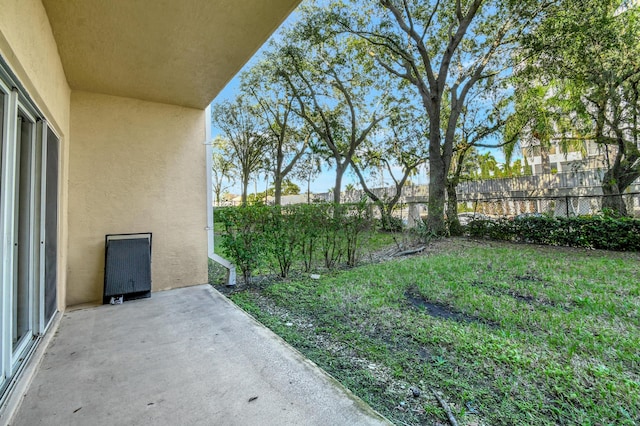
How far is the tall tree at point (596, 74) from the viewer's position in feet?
23.4

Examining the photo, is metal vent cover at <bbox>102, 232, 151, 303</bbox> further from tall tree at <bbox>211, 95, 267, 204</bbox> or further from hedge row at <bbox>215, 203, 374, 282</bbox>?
tall tree at <bbox>211, 95, 267, 204</bbox>

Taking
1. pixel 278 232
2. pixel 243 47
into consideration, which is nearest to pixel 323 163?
pixel 278 232

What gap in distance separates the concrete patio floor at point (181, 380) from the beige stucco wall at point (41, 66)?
4.74 ft

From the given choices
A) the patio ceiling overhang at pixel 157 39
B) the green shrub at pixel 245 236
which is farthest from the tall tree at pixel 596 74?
the patio ceiling overhang at pixel 157 39

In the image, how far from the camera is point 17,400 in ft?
5.51

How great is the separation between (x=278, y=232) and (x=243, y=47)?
8.58 ft

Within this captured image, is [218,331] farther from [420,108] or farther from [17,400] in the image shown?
[420,108]

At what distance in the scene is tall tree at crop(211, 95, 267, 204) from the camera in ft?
52.5

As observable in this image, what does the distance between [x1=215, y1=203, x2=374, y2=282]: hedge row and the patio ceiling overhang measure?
190 cm

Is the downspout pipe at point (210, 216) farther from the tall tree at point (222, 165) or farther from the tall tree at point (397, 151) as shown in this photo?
the tall tree at point (222, 165)

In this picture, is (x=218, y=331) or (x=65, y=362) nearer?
(x=65, y=362)

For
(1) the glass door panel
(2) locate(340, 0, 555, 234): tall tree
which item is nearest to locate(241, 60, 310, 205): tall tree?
(2) locate(340, 0, 555, 234): tall tree

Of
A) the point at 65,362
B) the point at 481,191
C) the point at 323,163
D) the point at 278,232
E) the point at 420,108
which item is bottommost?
the point at 65,362

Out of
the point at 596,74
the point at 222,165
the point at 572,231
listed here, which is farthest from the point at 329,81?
the point at 222,165
